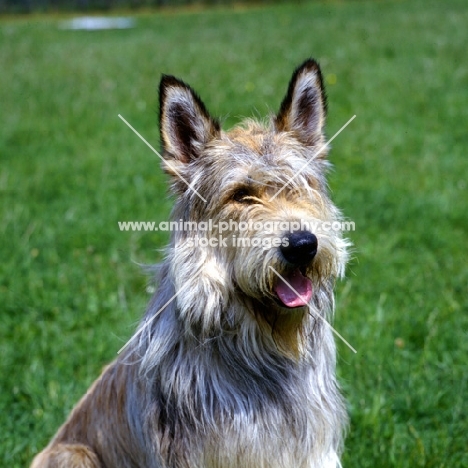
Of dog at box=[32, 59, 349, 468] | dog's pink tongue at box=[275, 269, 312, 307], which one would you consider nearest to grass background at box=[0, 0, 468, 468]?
dog at box=[32, 59, 349, 468]

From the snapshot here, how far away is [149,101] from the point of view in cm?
1052

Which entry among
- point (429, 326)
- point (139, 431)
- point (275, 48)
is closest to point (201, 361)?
point (139, 431)

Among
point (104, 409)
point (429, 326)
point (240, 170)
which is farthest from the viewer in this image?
point (429, 326)

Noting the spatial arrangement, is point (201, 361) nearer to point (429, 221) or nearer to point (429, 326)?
point (429, 326)

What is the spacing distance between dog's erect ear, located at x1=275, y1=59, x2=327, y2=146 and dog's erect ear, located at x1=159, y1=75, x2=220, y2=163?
1.10 ft

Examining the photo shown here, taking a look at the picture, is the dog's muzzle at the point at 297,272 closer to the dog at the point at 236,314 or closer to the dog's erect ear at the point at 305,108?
the dog at the point at 236,314

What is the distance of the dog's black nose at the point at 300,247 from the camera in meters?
2.90

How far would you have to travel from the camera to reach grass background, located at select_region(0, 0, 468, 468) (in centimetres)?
445

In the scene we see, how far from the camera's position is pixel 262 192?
3188 mm

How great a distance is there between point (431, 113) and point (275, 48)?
16.0ft

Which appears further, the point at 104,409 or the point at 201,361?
the point at 104,409

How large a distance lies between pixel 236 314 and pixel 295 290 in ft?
0.95

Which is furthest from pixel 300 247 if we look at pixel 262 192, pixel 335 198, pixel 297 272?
pixel 335 198

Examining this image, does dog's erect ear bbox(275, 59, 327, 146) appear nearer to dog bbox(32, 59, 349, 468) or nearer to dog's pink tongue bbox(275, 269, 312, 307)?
dog bbox(32, 59, 349, 468)
